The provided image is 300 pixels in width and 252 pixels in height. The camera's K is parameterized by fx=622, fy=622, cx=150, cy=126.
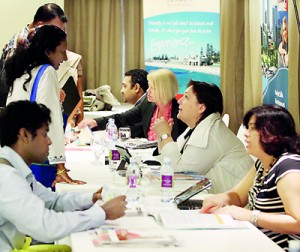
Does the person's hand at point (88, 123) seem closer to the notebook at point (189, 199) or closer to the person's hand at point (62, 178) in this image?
the person's hand at point (62, 178)

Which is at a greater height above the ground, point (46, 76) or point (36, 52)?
point (36, 52)

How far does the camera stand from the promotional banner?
475cm

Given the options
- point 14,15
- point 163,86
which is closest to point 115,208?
point 163,86

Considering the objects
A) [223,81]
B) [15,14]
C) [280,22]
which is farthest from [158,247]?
[223,81]

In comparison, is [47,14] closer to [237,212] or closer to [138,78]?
[138,78]

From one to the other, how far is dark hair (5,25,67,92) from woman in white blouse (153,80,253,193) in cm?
91

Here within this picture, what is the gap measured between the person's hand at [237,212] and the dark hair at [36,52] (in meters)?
1.36

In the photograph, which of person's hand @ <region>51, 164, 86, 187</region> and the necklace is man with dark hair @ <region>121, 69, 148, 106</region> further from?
the necklace

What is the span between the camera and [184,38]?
6.87 m

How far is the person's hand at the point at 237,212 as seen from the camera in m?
2.51

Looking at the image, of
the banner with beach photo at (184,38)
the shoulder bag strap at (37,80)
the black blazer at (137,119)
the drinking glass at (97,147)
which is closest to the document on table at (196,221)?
the shoulder bag strap at (37,80)

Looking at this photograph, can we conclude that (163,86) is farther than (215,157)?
Yes

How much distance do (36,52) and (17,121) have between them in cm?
107

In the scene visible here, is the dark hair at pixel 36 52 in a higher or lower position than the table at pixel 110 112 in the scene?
higher
